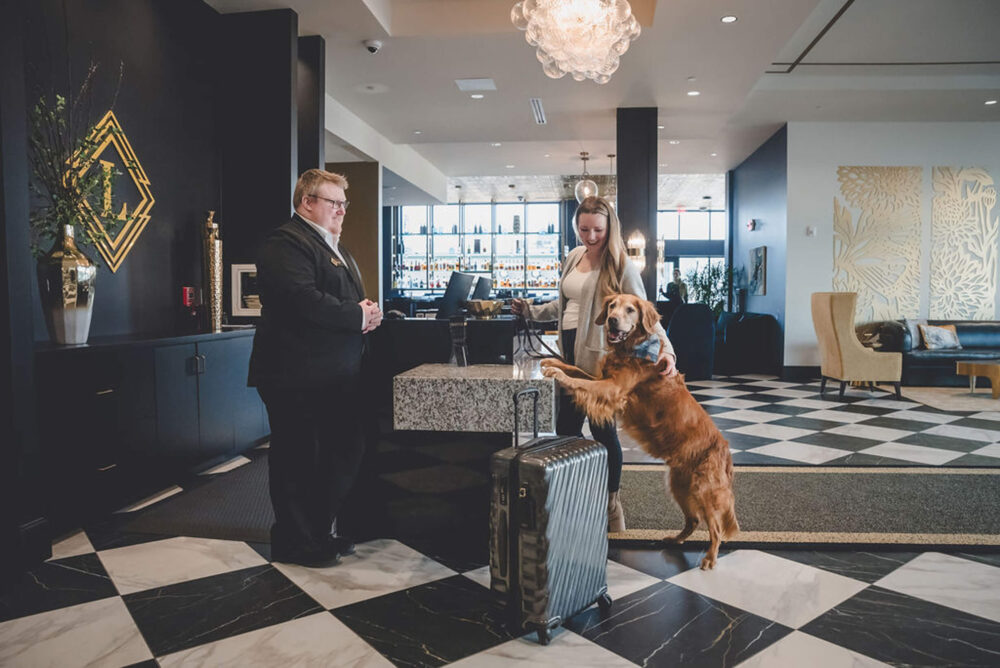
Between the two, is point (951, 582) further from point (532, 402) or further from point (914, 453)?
point (914, 453)

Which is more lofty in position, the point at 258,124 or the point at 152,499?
the point at 258,124

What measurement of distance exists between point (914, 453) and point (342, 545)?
381cm

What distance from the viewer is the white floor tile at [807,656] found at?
1.75m

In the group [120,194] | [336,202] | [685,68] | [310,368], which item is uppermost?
[685,68]

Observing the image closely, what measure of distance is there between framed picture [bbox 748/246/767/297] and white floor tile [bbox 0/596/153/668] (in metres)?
8.86

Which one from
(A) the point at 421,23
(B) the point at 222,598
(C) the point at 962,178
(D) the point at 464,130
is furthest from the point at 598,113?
(B) the point at 222,598

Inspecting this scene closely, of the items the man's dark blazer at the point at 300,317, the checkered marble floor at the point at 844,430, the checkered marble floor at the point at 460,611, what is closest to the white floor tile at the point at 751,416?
the checkered marble floor at the point at 844,430

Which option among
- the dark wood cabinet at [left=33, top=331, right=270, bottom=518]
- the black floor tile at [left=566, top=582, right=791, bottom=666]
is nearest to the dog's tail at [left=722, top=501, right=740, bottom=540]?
the black floor tile at [left=566, top=582, right=791, bottom=666]

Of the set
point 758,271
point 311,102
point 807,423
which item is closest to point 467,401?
point 311,102

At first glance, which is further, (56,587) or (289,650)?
(56,587)

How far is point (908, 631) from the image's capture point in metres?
1.94

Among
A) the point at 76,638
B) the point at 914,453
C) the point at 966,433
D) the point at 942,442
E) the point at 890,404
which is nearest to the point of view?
the point at 76,638

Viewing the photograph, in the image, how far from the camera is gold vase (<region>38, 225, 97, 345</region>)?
2.84 m

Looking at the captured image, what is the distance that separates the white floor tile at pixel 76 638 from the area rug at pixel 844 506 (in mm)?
1800
